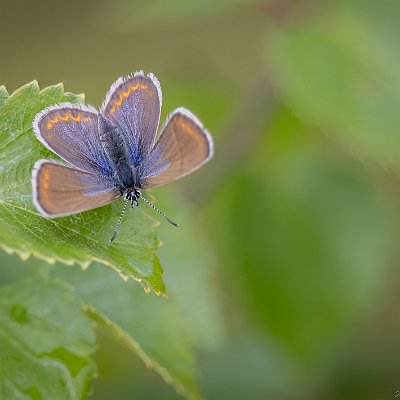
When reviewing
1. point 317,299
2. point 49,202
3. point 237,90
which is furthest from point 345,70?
point 49,202

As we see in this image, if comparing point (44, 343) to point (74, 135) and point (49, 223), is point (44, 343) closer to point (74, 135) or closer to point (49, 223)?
point (49, 223)

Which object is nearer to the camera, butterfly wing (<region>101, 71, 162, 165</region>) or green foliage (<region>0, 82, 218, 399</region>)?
green foliage (<region>0, 82, 218, 399</region>)

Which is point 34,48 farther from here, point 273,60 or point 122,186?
point 122,186

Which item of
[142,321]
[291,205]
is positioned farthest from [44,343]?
[291,205]

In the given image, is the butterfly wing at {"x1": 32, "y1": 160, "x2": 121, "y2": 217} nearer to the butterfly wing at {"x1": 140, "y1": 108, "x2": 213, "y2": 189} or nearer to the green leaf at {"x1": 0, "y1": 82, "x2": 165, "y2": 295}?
the green leaf at {"x1": 0, "y1": 82, "x2": 165, "y2": 295}

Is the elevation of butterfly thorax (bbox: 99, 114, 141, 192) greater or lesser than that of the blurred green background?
lesser

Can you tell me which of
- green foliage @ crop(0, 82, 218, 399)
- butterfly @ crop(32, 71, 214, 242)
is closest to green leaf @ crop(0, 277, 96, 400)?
green foliage @ crop(0, 82, 218, 399)

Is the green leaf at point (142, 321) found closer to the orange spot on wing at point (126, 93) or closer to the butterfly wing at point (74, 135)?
the butterfly wing at point (74, 135)
